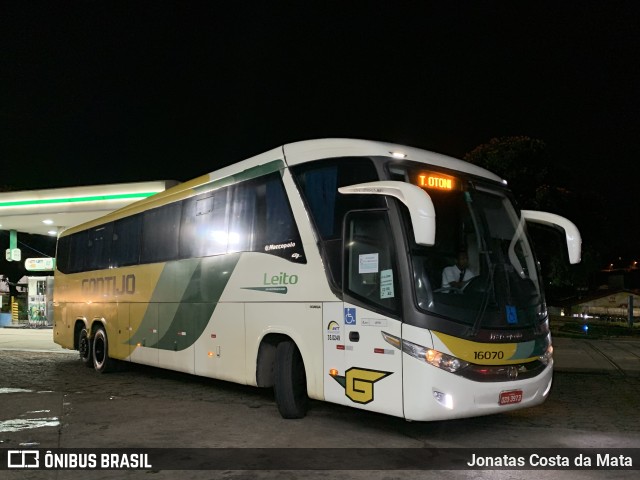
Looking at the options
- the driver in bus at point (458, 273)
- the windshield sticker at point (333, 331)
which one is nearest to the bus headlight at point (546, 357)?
the driver in bus at point (458, 273)

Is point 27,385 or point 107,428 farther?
point 27,385

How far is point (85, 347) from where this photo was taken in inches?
568

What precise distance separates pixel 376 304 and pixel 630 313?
62.3 feet

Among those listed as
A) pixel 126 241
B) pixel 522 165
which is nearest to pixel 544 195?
pixel 522 165

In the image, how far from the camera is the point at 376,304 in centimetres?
693

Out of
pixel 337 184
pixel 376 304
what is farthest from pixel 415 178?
pixel 376 304

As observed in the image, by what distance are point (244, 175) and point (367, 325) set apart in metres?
3.38

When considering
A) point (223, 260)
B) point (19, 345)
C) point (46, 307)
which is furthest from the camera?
point (46, 307)

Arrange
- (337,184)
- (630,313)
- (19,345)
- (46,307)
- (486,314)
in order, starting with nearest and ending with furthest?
(486,314) < (337,184) < (19,345) < (630,313) < (46,307)

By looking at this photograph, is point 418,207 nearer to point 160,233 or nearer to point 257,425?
point 257,425

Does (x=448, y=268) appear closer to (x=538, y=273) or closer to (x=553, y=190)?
(x=538, y=273)

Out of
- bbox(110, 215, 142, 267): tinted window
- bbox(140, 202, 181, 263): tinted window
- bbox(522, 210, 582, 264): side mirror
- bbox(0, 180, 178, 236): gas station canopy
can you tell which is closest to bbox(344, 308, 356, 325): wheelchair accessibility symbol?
bbox(522, 210, 582, 264): side mirror

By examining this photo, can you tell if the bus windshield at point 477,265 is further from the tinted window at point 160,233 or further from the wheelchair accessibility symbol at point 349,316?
the tinted window at point 160,233

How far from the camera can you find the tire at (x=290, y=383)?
8.07 metres
